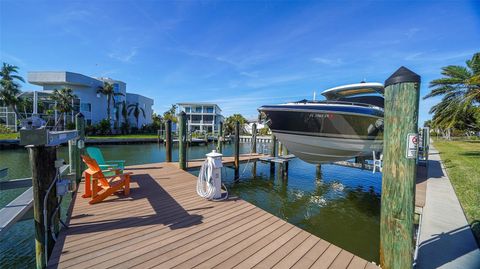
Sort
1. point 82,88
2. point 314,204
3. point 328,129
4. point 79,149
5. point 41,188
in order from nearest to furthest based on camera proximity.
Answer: point 41,188 < point 328,129 < point 79,149 < point 314,204 < point 82,88

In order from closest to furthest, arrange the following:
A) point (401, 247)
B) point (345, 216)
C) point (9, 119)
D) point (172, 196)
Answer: point (401, 247), point (172, 196), point (345, 216), point (9, 119)

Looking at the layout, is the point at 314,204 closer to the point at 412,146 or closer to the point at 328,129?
the point at 328,129

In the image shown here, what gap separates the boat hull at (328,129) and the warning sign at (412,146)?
142 inches

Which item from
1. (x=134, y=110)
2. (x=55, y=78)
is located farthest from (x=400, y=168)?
(x=134, y=110)

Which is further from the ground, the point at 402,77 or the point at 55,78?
the point at 55,78

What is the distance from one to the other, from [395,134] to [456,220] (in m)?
3.20

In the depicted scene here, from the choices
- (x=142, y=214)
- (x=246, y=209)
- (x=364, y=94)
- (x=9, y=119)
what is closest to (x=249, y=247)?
(x=246, y=209)

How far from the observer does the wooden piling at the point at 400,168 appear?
8.09ft

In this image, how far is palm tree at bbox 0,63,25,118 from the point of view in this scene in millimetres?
28156

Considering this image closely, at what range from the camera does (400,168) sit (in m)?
2.50

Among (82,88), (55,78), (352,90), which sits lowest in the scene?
(352,90)

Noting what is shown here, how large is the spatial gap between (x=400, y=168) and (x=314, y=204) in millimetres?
5693

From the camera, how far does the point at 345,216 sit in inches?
264

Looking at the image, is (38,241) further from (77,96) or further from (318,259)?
(77,96)
